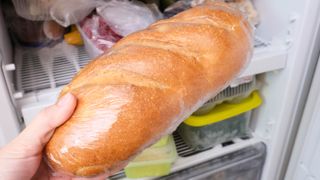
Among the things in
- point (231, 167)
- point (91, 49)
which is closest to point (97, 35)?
point (91, 49)

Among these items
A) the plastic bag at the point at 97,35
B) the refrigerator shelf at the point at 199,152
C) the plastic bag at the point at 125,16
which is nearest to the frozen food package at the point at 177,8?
the plastic bag at the point at 125,16

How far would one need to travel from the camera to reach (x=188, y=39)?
449 millimetres

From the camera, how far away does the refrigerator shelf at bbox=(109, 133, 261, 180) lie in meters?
0.76

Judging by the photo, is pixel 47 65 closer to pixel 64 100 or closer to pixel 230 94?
pixel 64 100

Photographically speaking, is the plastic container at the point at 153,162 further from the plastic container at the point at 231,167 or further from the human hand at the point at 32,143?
the human hand at the point at 32,143

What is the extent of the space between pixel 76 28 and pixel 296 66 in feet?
1.79

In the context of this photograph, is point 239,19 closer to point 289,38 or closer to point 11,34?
point 289,38

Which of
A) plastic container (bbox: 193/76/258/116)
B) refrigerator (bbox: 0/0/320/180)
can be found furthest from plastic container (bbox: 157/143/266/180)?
Result: plastic container (bbox: 193/76/258/116)

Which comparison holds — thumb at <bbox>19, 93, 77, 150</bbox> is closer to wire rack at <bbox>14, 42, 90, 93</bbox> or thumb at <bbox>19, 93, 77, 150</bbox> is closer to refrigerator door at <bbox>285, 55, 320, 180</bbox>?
wire rack at <bbox>14, 42, 90, 93</bbox>

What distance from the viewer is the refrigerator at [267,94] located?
0.54m

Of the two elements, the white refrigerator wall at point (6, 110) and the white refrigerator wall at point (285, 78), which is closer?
the white refrigerator wall at point (6, 110)

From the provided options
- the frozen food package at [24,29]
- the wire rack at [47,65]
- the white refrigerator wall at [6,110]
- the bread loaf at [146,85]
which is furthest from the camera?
the frozen food package at [24,29]

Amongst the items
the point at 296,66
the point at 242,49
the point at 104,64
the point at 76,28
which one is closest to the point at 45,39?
the point at 76,28

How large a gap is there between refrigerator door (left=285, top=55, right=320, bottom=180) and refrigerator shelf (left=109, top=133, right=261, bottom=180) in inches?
4.4
